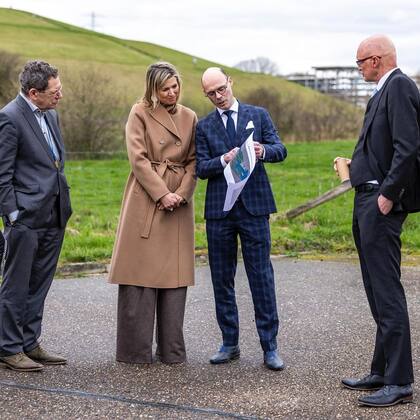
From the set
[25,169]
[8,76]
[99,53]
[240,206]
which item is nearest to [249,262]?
[240,206]

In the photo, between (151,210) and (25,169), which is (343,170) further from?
(25,169)

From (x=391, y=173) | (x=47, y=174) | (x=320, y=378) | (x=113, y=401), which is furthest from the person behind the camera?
(x=47, y=174)

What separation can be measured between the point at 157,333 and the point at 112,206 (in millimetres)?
9151

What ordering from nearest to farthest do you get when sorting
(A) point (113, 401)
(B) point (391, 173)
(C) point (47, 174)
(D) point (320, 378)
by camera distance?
(B) point (391, 173) < (A) point (113, 401) < (D) point (320, 378) < (C) point (47, 174)

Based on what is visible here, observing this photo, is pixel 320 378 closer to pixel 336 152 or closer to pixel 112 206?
pixel 112 206

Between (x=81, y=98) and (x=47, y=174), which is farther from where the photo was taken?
(x=81, y=98)

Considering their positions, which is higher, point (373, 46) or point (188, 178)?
→ point (373, 46)

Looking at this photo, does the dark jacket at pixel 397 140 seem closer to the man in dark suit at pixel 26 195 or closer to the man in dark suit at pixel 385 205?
the man in dark suit at pixel 385 205

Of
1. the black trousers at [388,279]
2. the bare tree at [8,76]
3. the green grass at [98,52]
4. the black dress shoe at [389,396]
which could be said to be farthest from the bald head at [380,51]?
the green grass at [98,52]

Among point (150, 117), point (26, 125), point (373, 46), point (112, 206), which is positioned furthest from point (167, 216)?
point (112, 206)

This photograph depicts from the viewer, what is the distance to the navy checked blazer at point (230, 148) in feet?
19.7

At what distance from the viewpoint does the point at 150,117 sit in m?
6.18

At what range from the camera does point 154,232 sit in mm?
6219

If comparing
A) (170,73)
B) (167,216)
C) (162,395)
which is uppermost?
(170,73)
